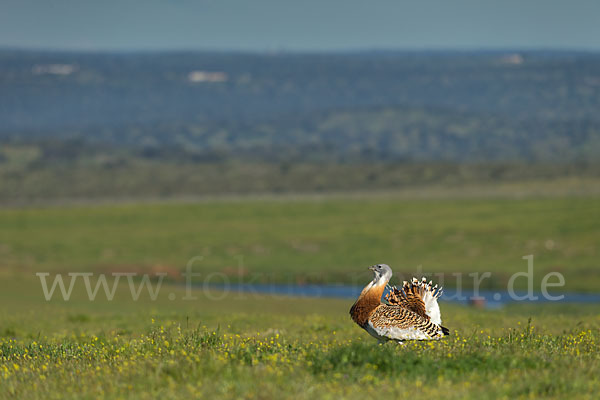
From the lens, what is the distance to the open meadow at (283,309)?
400 inches

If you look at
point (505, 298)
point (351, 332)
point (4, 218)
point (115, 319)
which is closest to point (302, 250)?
point (505, 298)

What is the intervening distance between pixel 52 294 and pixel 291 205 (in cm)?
6837

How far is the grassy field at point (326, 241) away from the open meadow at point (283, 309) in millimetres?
239

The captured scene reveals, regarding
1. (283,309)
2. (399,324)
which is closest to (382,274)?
(399,324)

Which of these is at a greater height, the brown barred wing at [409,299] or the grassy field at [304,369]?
the brown barred wing at [409,299]

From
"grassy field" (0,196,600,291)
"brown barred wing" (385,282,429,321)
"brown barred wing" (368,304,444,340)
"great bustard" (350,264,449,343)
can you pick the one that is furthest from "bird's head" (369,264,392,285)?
"grassy field" (0,196,600,291)

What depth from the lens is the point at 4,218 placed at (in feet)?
326

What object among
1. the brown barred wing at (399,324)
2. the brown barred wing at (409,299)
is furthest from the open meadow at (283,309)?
the brown barred wing at (409,299)

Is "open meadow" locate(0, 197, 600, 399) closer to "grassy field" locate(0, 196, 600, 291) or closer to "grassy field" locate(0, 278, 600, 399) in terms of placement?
"grassy field" locate(0, 278, 600, 399)

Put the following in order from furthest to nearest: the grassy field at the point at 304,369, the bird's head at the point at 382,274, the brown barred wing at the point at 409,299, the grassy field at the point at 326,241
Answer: the grassy field at the point at 326,241 < the brown barred wing at the point at 409,299 < the bird's head at the point at 382,274 < the grassy field at the point at 304,369

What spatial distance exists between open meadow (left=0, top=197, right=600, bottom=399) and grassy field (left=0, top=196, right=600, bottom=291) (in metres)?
0.24

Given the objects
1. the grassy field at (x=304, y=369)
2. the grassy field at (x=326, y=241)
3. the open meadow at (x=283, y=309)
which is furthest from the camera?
the grassy field at (x=326, y=241)

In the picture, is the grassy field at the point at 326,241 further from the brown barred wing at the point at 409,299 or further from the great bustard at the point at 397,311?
the great bustard at the point at 397,311

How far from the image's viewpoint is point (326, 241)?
75750 millimetres
